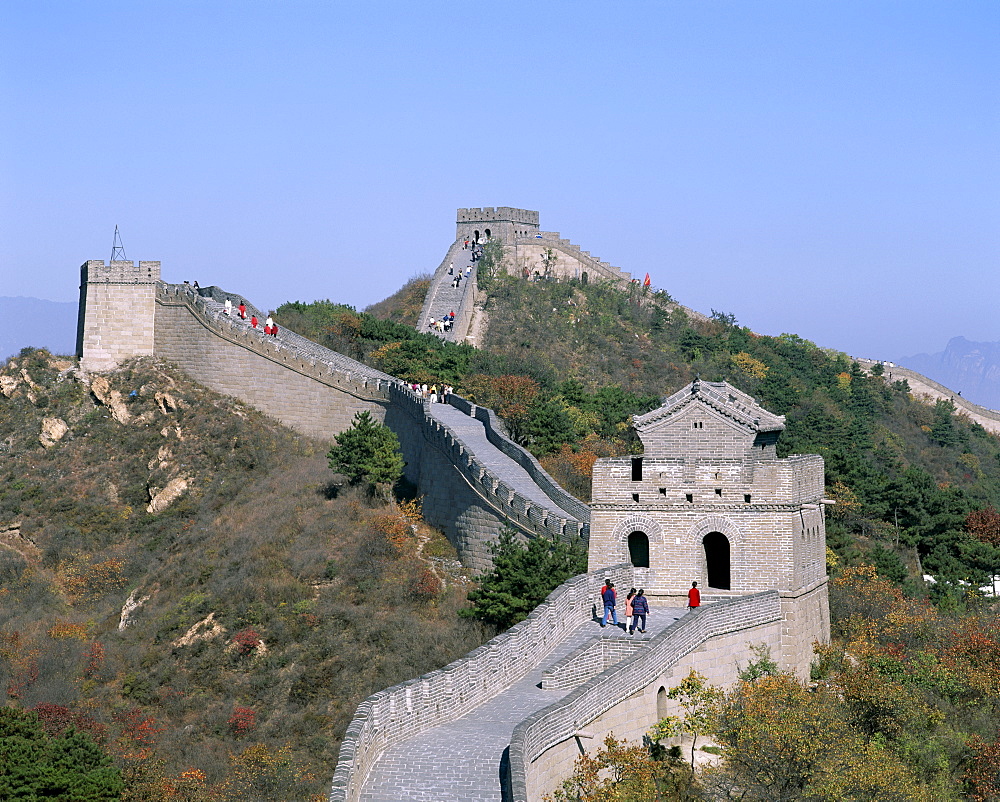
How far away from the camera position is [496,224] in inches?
3029

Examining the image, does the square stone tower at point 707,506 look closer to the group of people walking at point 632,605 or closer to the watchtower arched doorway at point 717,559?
the watchtower arched doorway at point 717,559

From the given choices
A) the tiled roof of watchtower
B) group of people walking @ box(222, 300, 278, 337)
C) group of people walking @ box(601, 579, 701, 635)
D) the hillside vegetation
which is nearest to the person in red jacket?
group of people walking @ box(601, 579, 701, 635)

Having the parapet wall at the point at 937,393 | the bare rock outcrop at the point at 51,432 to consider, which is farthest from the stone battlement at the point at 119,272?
the parapet wall at the point at 937,393

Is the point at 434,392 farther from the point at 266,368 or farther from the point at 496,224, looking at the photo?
the point at 496,224

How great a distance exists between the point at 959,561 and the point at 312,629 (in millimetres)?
24453

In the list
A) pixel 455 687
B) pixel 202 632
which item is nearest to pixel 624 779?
pixel 455 687

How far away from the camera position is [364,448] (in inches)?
1618

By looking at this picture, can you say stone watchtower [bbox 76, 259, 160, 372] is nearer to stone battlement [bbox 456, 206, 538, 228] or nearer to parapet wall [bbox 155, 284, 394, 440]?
parapet wall [bbox 155, 284, 394, 440]

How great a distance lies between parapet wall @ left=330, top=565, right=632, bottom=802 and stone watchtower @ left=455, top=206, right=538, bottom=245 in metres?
53.2

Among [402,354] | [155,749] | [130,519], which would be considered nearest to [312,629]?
[155,749]

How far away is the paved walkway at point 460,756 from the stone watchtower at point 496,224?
5656 centimetres

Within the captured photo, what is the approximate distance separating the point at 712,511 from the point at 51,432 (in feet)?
103

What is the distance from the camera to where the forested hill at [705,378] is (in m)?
47.1

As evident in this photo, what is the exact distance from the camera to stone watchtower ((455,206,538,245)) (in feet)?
252
